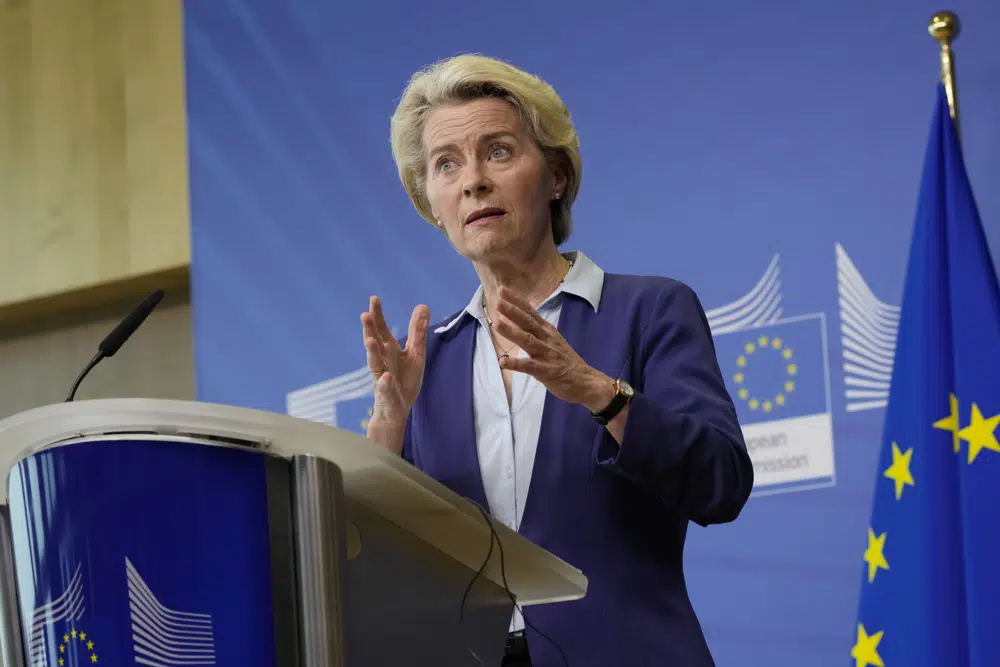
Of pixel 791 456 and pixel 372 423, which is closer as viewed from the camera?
pixel 372 423

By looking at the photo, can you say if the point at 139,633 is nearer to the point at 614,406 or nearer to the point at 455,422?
the point at 614,406

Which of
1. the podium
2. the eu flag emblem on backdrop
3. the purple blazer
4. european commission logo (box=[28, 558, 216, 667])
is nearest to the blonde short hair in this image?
the purple blazer

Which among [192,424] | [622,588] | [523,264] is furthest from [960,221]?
[192,424]

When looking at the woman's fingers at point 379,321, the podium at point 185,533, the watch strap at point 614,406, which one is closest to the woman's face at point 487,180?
the woman's fingers at point 379,321

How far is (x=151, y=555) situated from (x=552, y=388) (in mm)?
588

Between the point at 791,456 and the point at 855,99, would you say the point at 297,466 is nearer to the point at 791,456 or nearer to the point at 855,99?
the point at 791,456

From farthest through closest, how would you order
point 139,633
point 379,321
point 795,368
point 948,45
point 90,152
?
1. point 90,152
2. point 795,368
3. point 948,45
4. point 379,321
5. point 139,633

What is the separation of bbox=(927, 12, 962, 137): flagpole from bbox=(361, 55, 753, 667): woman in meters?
1.00

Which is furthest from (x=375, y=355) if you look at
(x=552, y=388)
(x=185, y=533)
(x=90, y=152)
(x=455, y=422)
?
(x=90, y=152)

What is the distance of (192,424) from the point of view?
44.9 inches

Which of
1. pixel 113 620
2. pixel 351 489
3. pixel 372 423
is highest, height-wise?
pixel 372 423

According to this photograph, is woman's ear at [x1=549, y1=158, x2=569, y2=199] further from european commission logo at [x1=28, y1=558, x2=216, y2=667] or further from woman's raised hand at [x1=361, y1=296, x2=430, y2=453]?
european commission logo at [x1=28, y1=558, x2=216, y2=667]

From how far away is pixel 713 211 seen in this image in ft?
10.8

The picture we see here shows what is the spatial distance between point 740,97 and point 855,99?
318mm
